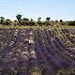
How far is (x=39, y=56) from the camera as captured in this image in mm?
18297

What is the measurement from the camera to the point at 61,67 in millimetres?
14438

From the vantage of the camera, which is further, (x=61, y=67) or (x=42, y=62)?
(x=42, y=62)

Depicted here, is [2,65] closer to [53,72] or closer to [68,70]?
[53,72]

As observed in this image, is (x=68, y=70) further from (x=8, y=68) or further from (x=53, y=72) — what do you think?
(x=8, y=68)

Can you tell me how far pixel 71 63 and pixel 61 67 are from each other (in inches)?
79.7

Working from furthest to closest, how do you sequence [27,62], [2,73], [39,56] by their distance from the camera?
[39,56] < [27,62] < [2,73]

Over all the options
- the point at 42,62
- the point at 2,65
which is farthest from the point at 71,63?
the point at 2,65

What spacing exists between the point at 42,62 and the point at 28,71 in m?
2.77

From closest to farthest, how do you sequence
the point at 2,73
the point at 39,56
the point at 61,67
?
the point at 2,73
the point at 61,67
the point at 39,56

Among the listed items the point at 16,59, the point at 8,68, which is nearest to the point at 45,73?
the point at 8,68

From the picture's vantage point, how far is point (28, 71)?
1364 cm

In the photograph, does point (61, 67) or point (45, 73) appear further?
point (61, 67)

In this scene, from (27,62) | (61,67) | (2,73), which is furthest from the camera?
(27,62)

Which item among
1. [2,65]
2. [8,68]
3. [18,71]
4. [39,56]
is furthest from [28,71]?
[39,56]
